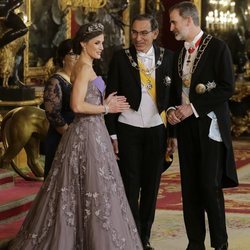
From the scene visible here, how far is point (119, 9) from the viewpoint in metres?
12.5

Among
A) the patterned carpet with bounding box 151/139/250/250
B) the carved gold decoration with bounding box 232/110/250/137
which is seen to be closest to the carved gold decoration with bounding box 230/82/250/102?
the carved gold decoration with bounding box 232/110/250/137

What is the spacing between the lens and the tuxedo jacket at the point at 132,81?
5.13 m

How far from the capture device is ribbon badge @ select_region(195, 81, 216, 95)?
4.82 meters

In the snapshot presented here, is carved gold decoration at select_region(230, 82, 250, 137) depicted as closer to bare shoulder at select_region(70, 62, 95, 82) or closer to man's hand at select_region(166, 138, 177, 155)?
man's hand at select_region(166, 138, 177, 155)

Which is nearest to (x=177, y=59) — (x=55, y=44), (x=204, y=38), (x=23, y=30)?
(x=204, y=38)

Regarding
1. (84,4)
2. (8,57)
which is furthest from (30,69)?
(84,4)

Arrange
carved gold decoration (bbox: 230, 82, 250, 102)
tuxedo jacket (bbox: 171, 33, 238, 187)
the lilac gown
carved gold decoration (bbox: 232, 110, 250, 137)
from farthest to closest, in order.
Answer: carved gold decoration (bbox: 232, 110, 250, 137) → carved gold decoration (bbox: 230, 82, 250, 102) → tuxedo jacket (bbox: 171, 33, 238, 187) → the lilac gown

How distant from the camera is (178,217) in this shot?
21.6 ft

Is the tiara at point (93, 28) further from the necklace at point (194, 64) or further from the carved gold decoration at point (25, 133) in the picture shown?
the carved gold decoration at point (25, 133)

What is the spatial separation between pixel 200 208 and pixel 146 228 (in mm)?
440

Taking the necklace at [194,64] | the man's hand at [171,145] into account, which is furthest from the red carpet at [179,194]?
the necklace at [194,64]

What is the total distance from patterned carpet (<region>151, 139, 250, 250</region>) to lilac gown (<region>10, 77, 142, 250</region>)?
A: 0.93m

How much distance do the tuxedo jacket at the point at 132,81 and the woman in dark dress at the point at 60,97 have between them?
30cm

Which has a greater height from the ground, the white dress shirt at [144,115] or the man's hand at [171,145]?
the white dress shirt at [144,115]
